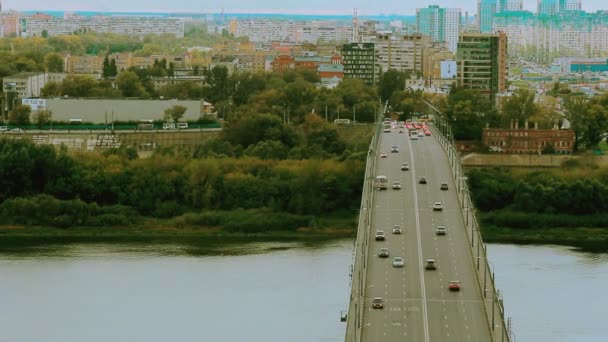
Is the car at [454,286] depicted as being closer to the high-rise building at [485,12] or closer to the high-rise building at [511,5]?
the high-rise building at [485,12]

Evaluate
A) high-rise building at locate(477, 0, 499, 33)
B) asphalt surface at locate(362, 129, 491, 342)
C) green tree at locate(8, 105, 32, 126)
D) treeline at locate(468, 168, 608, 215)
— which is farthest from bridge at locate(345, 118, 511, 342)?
high-rise building at locate(477, 0, 499, 33)

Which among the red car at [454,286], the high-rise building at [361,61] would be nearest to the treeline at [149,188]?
the red car at [454,286]

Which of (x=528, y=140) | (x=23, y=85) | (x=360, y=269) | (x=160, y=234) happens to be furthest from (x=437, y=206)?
(x=23, y=85)

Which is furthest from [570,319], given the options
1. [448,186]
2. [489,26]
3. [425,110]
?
[489,26]

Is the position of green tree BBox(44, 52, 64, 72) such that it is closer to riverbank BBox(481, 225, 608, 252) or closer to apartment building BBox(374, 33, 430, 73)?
apartment building BBox(374, 33, 430, 73)

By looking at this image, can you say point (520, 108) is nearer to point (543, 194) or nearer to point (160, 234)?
point (543, 194)
